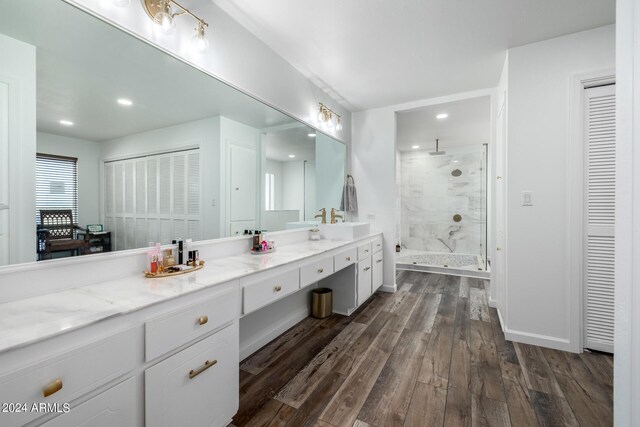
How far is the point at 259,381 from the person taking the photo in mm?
1781

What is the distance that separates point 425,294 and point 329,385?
2219mm

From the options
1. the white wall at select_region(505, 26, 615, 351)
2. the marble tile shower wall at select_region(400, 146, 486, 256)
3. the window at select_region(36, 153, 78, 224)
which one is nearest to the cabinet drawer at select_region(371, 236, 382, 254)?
the white wall at select_region(505, 26, 615, 351)

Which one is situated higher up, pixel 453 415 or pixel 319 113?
pixel 319 113

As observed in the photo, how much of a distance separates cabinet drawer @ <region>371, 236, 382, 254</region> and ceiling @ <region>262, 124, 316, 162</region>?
1.22 metres

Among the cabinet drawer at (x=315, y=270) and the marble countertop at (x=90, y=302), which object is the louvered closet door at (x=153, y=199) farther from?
the cabinet drawer at (x=315, y=270)

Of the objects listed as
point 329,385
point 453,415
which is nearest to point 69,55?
point 329,385

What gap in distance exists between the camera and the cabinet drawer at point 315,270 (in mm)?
1945

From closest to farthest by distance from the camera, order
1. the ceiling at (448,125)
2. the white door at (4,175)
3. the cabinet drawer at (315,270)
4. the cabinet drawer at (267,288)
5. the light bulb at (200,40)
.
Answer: the white door at (4,175), the cabinet drawer at (267,288), the light bulb at (200,40), the cabinet drawer at (315,270), the ceiling at (448,125)

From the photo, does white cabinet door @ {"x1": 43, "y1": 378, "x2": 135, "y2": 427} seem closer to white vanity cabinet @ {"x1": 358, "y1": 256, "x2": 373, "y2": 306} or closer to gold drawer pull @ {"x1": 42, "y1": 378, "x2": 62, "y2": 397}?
gold drawer pull @ {"x1": 42, "y1": 378, "x2": 62, "y2": 397}

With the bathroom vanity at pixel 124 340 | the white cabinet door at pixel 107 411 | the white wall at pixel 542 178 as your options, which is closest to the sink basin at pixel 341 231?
the bathroom vanity at pixel 124 340

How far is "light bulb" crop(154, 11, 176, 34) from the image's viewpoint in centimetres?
141

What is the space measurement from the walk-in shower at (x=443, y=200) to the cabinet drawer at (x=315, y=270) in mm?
2950

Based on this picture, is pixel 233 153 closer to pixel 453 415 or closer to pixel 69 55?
pixel 69 55

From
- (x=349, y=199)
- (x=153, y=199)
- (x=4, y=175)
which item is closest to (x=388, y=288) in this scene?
(x=349, y=199)
